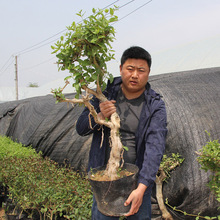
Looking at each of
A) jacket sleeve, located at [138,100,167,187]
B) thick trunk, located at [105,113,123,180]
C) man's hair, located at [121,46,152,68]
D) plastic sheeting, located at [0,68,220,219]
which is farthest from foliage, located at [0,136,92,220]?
man's hair, located at [121,46,152,68]

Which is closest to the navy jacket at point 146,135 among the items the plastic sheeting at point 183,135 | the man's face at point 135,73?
the man's face at point 135,73

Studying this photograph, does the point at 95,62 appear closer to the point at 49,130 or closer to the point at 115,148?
the point at 115,148

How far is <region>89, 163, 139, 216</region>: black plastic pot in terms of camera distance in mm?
1419

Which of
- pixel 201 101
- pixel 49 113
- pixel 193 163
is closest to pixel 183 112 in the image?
pixel 201 101

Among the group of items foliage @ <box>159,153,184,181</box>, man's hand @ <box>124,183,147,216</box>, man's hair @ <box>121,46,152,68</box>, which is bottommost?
foliage @ <box>159,153,184,181</box>

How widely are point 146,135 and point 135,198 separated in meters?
0.36

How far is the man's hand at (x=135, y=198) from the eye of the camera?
4.57 feet

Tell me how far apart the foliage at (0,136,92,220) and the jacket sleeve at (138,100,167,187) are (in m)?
1.16

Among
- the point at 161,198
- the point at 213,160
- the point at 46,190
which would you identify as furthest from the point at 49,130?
the point at 213,160

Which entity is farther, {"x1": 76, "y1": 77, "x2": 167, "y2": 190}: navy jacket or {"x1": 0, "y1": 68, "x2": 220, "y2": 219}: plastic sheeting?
{"x1": 0, "y1": 68, "x2": 220, "y2": 219}: plastic sheeting

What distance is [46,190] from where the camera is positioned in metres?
2.62

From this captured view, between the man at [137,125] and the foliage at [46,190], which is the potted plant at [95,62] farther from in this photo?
the foliage at [46,190]

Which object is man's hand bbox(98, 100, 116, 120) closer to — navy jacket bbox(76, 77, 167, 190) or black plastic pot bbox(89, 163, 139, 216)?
navy jacket bbox(76, 77, 167, 190)

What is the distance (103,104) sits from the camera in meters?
1.53
